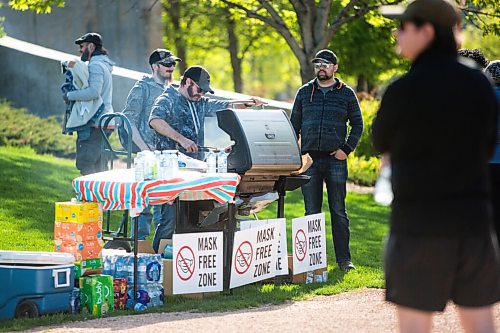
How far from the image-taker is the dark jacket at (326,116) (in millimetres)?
10359

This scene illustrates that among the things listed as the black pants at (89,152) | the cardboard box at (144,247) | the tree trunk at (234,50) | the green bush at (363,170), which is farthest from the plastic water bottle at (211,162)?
the tree trunk at (234,50)

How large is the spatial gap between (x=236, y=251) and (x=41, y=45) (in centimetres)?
1648

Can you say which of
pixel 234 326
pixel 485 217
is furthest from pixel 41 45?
pixel 485 217

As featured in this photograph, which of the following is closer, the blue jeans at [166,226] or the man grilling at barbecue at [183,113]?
the man grilling at barbecue at [183,113]

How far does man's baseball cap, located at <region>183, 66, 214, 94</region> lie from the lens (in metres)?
9.47

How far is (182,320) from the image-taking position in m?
7.77

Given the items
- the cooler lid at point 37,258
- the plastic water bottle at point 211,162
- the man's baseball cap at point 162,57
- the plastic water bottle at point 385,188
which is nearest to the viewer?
the plastic water bottle at point 385,188

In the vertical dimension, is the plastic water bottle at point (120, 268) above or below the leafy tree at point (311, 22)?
below

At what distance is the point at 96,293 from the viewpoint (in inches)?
320

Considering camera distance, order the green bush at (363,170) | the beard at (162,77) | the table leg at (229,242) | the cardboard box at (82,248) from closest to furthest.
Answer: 1. the cardboard box at (82,248)
2. the table leg at (229,242)
3. the beard at (162,77)
4. the green bush at (363,170)

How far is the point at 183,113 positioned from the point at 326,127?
1476 millimetres

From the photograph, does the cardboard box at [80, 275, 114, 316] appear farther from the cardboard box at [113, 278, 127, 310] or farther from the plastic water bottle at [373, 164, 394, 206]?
the plastic water bottle at [373, 164, 394, 206]

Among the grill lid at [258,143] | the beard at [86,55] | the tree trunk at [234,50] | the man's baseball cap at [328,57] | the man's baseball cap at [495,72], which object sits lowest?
the grill lid at [258,143]

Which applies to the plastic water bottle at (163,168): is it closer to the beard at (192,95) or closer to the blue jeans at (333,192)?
the beard at (192,95)
